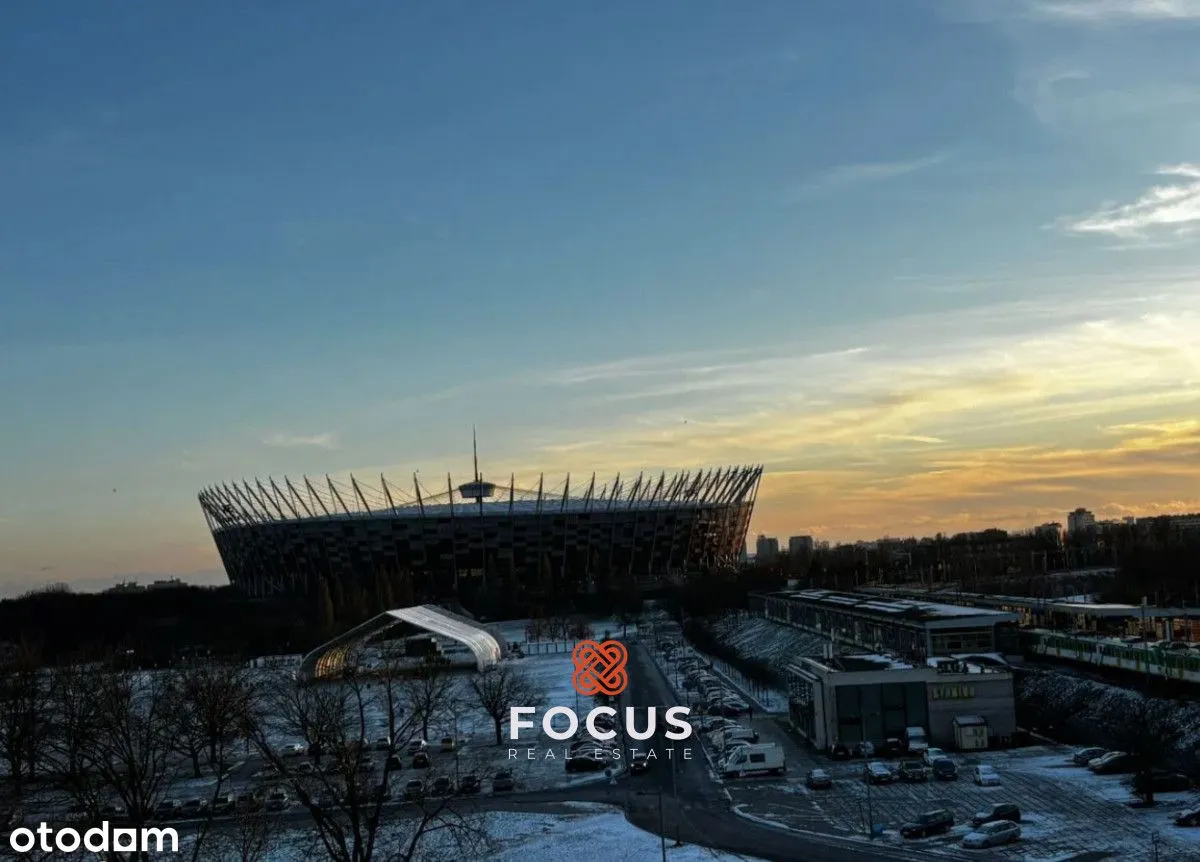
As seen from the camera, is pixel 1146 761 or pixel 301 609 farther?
pixel 301 609

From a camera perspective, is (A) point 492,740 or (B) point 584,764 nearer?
(B) point 584,764

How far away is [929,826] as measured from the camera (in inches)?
746

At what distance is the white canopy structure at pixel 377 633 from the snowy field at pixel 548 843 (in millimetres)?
18087

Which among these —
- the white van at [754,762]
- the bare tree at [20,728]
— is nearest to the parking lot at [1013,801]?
the white van at [754,762]

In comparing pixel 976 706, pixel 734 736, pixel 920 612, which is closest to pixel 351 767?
pixel 734 736

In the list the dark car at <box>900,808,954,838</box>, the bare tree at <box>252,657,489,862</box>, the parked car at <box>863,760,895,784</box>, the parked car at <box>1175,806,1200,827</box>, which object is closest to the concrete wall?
the parked car at <box>863,760,895,784</box>

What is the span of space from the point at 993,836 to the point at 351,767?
1012cm

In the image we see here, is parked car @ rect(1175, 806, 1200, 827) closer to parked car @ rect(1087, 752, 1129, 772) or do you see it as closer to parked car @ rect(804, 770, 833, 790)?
parked car @ rect(1087, 752, 1129, 772)

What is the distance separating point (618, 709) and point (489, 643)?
16.5 m

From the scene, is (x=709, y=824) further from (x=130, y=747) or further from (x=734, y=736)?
(x=130, y=747)

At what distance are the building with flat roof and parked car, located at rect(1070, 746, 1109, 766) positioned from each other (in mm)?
9734

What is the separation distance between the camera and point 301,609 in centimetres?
7075

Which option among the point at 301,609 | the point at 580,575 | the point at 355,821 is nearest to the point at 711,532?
the point at 580,575

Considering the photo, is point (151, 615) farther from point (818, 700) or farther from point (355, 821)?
point (355, 821)
